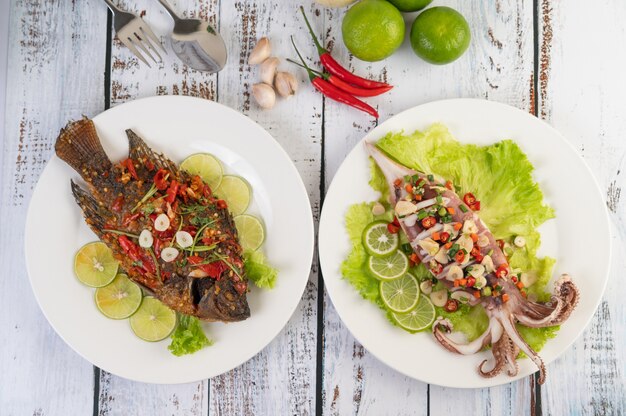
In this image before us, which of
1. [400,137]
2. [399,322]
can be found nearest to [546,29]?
[400,137]

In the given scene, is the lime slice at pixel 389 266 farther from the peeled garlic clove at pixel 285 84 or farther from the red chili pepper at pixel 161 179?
the red chili pepper at pixel 161 179

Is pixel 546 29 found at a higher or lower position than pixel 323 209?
higher

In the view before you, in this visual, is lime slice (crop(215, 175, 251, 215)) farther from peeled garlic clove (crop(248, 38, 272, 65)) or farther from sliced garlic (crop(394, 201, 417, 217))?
sliced garlic (crop(394, 201, 417, 217))

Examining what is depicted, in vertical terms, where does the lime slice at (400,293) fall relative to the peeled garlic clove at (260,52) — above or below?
below

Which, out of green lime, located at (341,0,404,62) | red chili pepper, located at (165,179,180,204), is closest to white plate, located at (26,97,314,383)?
red chili pepper, located at (165,179,180,204)

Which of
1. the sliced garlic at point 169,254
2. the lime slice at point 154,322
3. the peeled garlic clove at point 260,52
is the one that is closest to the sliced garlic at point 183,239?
the sliced garlic at point 169,254

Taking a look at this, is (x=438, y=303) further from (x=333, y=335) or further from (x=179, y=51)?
(x=179, y=51)
